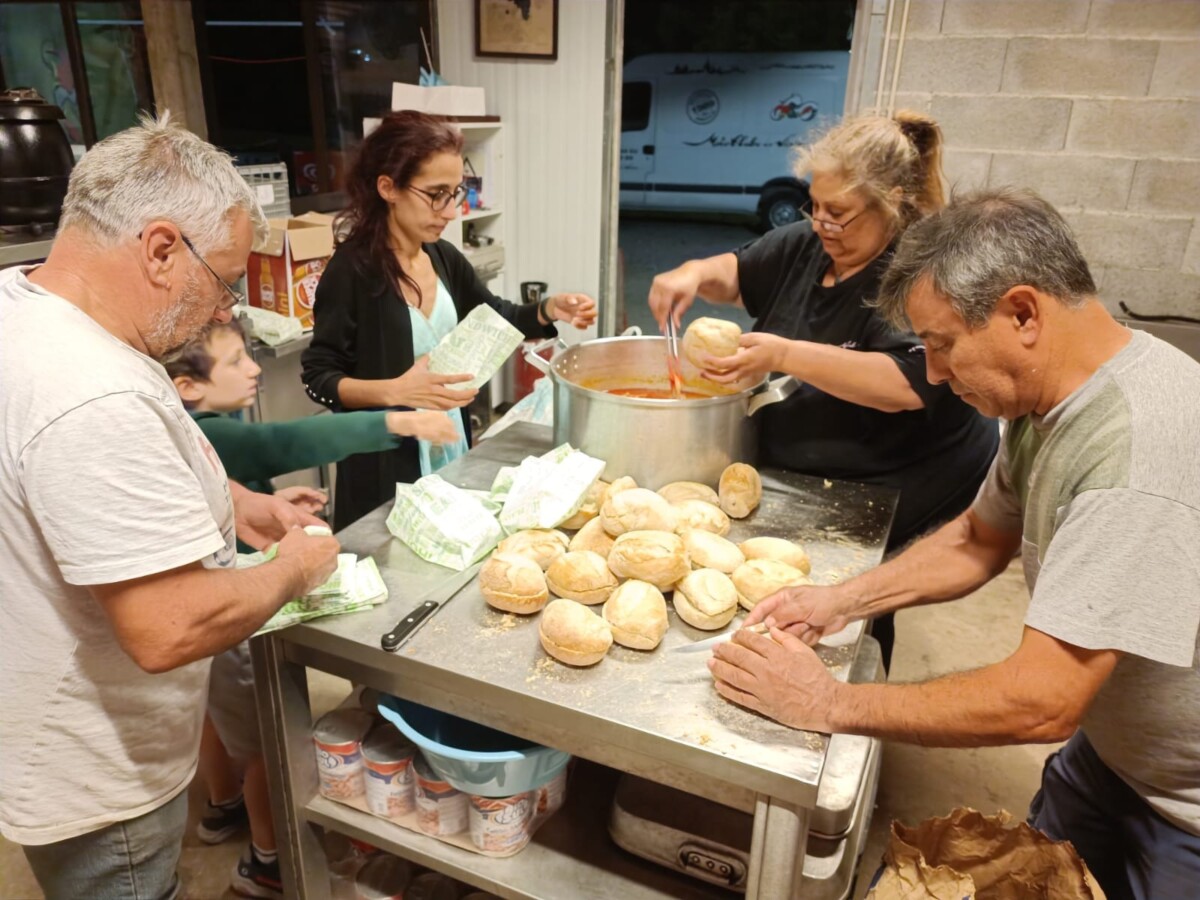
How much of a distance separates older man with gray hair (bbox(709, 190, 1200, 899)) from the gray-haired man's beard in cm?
87

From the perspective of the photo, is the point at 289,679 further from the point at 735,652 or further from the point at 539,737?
the point at 735,652

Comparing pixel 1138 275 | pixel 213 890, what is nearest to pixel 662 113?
pixel 1138 275

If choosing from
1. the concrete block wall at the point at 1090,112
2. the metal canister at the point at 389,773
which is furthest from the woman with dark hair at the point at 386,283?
the concrete block wall at the point at 1090,112

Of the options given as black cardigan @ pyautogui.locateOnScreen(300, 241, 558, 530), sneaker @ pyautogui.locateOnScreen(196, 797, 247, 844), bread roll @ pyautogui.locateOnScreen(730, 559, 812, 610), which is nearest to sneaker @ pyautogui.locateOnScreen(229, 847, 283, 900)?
sneaker @ pyautogui.locateOnScreen(196, 797, 247, 844)

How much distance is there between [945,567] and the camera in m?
1.46

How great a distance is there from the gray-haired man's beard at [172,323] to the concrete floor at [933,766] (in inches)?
59.6

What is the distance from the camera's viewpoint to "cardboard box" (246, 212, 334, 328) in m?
3.01

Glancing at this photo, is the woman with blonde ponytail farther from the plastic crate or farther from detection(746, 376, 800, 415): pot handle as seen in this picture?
the plastic crate

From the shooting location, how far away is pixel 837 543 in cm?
160

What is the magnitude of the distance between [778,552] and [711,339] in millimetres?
459

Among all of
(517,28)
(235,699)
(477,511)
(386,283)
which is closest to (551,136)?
(517,28)

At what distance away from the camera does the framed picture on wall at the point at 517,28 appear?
4027mm

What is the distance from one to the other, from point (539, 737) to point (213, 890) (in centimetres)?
129

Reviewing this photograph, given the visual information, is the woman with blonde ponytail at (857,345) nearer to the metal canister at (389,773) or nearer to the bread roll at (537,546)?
the bread roll at (537,546)
